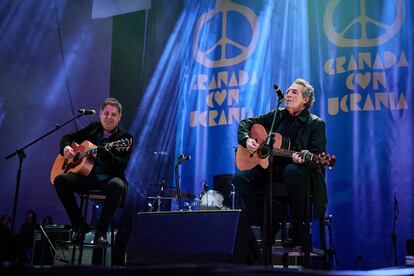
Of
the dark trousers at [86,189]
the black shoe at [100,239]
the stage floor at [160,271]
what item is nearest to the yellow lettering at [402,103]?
the dark trousers at [86,189]

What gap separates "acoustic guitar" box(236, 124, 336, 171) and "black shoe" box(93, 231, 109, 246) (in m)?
1.42

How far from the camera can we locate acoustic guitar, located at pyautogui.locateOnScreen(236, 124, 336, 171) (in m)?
4.02

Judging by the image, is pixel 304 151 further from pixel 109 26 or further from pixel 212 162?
pixel 109 26

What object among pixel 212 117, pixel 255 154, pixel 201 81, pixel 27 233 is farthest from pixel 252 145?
pixel 27 233

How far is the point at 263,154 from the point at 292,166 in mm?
346

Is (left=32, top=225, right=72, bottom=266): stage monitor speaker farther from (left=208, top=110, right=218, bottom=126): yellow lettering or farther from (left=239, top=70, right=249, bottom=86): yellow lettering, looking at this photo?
(left=239, top=70, right=249, bottom=86): yellow lettering

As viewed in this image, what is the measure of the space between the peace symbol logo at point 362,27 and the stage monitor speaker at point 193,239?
3.70 m

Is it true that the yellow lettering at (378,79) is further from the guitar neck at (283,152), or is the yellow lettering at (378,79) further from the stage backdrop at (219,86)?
the guitar neck at (283,152)

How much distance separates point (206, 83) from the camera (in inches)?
283

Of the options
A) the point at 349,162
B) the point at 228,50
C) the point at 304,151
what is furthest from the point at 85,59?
the point at 304,151

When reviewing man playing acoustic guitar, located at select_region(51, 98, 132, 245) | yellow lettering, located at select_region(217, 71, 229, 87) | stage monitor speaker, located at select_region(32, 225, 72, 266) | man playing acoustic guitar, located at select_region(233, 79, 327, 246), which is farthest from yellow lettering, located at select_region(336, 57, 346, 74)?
stage monitor speaker, located at select_region(32, 225, 72, 266)

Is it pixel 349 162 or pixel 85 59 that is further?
pixel 85 59

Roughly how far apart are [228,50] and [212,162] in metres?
1.61

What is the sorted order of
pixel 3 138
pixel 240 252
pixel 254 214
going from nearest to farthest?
pixel 240 252 → pixel 254 214 → pixel 3 138
